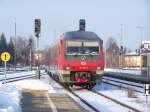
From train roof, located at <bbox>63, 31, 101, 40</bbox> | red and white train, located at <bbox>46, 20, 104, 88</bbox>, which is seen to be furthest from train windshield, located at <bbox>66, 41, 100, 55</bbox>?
train roof, located at <bbox>63, 31, 101, 40</bbox>

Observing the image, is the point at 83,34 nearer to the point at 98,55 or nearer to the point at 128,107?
the point at 98,55

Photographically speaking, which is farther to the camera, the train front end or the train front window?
the train front window

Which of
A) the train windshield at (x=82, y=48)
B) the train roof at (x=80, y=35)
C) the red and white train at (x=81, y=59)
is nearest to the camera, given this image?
the red and white train at (x=81, y=59)

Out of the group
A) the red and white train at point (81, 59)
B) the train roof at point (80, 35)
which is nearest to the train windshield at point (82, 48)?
the red and white train at point (81, 59)

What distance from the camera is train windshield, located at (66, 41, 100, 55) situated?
28.4 metres

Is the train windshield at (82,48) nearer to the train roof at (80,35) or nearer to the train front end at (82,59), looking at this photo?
the train front end at (82,59)

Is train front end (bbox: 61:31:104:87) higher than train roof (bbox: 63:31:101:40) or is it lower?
lower

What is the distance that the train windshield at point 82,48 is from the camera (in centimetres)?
2839

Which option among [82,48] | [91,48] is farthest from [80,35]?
[91,48]

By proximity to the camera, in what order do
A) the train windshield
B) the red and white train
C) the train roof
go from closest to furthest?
the red and white train
the train windshield
the train roof

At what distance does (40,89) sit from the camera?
92.5 feet

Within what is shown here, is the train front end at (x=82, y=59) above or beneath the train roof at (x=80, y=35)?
beneath

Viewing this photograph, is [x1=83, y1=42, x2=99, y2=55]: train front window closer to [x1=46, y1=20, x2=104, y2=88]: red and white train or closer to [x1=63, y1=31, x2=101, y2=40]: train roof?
[x1=46, y1=20, x2=104, y2=88]: red and white train

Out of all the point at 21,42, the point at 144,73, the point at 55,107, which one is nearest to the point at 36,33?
the point at 55,107
